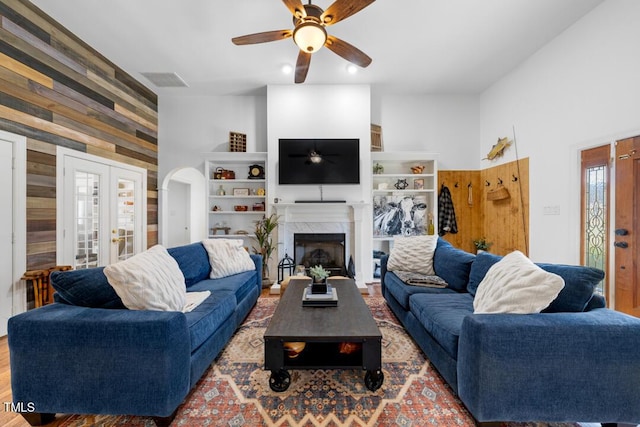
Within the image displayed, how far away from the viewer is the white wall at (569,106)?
2670mm

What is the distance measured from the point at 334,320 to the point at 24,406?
1.72 metres

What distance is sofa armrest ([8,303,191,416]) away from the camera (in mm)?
1426

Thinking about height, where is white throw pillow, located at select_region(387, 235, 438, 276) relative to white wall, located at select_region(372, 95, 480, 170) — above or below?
below

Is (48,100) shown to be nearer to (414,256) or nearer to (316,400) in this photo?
(316,400)

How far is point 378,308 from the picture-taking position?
331 centimetres

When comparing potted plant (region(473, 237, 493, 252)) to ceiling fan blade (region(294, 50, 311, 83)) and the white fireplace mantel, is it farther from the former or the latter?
ceiling fan blade (region(294, 50, 311, 83))

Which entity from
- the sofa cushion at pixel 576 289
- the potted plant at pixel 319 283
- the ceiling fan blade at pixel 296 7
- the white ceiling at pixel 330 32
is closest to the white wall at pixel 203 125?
the white ceiling at pixel 330 32

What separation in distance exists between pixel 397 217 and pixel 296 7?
3.56 metres

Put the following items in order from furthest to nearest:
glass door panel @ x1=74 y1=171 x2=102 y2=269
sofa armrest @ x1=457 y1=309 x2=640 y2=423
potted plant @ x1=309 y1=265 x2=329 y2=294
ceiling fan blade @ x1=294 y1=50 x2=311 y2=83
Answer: glass door panel @ x1=74 y1=171 x2=102 y2=269, ceiling fan blade @ x1=294 y1=50 x2=311 y2=83, potted plant @ x1=309 y1=265 x2=329 y2=294, sofa armrest @ x1=457 y1=309 x2=640 y2=423

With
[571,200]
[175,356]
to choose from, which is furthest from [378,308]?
[571,200]

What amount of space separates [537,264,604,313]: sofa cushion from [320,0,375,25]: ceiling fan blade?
7.42 feet

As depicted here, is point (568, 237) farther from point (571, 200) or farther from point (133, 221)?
point (133, 221)

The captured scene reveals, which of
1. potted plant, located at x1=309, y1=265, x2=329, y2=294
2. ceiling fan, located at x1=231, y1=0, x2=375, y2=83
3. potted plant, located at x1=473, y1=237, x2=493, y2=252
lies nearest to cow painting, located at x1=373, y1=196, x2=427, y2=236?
potted plant, located at x1=473, y1=237, x2=493, y2=252

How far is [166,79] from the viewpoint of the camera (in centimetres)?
436
